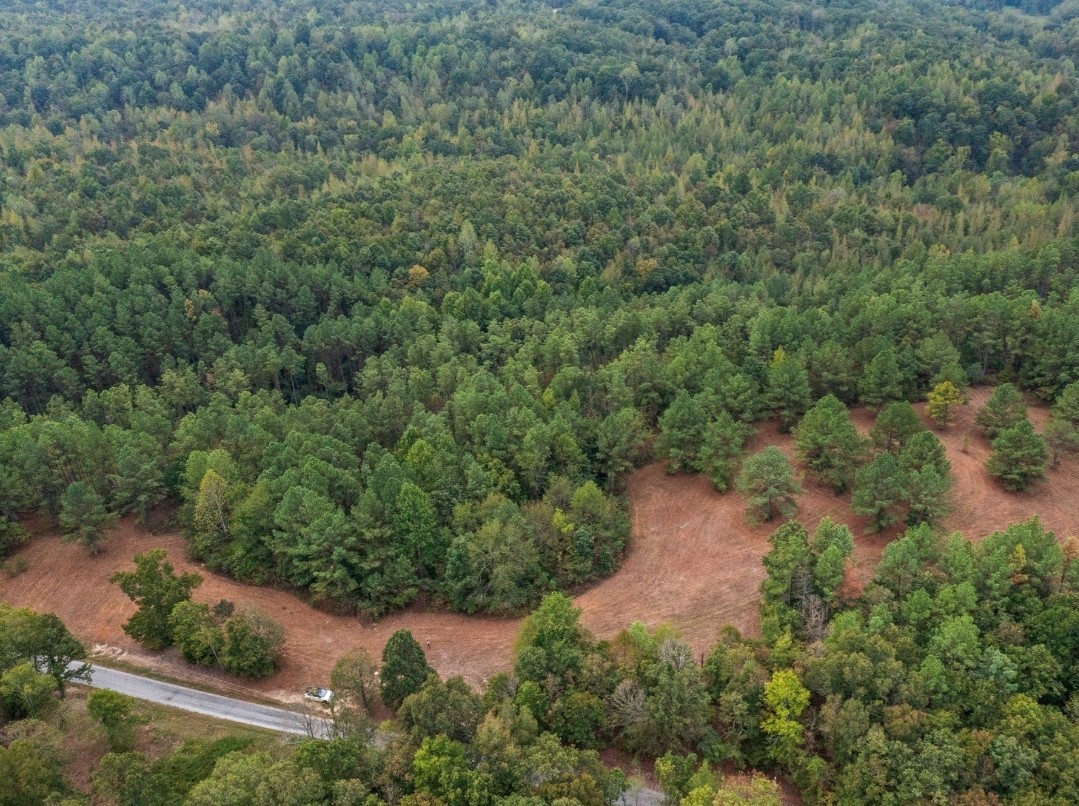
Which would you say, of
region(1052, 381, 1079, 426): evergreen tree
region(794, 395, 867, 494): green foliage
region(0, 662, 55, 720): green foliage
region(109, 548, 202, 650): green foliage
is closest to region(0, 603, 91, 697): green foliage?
region(0, 662, 55, 720): green foliage

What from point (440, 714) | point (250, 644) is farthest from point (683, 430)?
point (250, 644)

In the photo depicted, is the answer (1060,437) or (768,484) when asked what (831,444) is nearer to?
(768,484)

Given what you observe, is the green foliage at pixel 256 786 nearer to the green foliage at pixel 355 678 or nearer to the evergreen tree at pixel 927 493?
the green foliage at pixel 355 678

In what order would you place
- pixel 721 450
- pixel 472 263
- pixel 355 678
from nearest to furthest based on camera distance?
pixel 355 678 → pixel 721 450 → pixel 472 263

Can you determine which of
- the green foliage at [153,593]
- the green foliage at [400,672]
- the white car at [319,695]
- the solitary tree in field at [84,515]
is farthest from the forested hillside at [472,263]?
the green foliage at [400,672]

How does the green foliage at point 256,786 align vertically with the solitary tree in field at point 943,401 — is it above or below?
above

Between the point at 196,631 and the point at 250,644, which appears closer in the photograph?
the point at 250,644

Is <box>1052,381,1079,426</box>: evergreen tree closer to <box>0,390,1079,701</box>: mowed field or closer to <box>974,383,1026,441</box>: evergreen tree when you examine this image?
<box>974,383,1026,441</box>: evergreen tree
